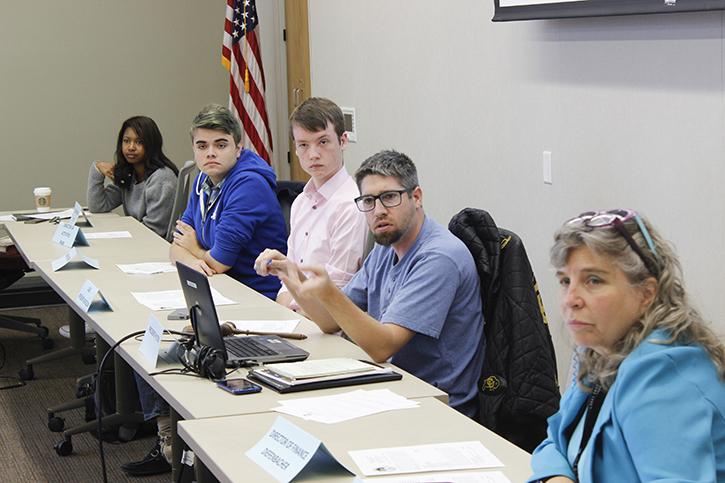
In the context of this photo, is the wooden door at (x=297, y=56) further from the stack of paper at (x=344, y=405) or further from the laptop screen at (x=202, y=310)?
the stack of paper at (x=344, y=405)

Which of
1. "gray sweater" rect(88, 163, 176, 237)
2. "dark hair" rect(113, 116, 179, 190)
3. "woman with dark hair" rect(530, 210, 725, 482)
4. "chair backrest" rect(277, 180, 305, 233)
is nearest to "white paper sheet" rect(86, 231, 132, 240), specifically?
"gray sweater" rect(88, 163, 176, 237)

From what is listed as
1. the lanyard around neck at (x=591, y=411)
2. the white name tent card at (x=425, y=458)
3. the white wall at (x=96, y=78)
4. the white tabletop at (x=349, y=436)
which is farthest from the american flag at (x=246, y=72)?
the lanyard around neck at (x=591, y=411)

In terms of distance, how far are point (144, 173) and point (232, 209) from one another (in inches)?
62.2

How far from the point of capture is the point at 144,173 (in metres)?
5.52

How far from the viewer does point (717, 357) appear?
1.62 m

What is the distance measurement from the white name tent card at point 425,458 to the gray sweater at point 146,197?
3561mm

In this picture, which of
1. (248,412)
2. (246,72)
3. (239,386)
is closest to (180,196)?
(246,72)

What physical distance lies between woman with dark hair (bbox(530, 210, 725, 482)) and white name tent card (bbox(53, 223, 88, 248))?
10.8 feet

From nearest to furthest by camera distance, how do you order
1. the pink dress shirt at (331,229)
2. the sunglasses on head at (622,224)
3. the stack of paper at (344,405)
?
the sunglasses on head at (622,224) < the stack of paper at (344,405) < the pink dress shirt at (331,229)

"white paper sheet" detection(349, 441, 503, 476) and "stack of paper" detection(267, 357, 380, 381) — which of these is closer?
"white paper sheet" detection(349, 441, 503, 476)

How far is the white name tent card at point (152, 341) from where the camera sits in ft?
9.01

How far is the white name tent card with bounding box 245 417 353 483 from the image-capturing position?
6.27 ft

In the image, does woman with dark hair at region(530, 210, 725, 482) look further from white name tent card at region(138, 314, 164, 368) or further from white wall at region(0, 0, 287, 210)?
white wall at region(0, 0, 287, 210)

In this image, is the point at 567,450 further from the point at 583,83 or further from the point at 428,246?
the point at 583,83
